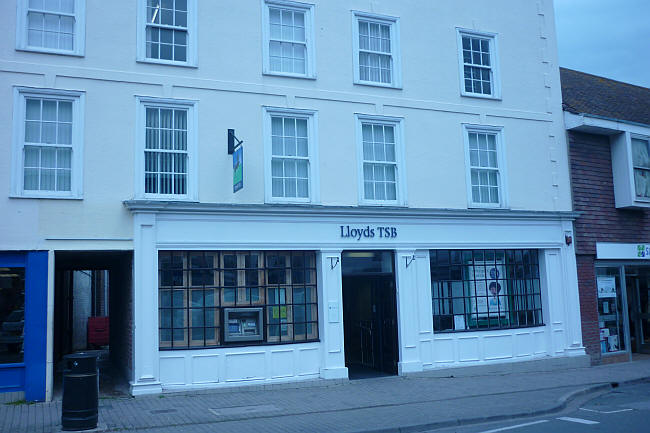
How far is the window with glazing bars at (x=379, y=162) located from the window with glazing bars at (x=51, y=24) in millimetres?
6749

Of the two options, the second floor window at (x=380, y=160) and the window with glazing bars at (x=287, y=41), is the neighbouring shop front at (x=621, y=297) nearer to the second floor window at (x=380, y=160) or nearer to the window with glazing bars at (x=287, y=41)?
the second floor window at (x=380, y=160)

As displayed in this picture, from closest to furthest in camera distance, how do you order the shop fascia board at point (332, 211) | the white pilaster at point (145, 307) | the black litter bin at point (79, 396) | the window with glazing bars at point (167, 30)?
the black litter bin at point (79, 396)
the white pilaster at point (145, 307)
the shop fascia board at point (332, 211)
the window with glazing bars at point (167, 30)

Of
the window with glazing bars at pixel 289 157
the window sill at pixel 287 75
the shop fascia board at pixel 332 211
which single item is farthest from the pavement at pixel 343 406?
the window sill at pixel 287 75

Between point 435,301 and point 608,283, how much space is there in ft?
19.5

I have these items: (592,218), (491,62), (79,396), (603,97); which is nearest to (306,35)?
(491,62)

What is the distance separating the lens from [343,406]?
11.6m

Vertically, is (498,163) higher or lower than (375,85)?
lower

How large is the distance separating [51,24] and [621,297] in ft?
53.7

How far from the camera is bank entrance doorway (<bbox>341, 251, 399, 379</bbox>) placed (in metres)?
14.9

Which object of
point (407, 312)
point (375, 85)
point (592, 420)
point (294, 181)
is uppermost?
point (375, 85)

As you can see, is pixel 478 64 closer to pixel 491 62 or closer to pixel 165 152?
pixel 491 62

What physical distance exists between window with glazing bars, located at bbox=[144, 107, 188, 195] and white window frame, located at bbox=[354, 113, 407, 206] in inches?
160

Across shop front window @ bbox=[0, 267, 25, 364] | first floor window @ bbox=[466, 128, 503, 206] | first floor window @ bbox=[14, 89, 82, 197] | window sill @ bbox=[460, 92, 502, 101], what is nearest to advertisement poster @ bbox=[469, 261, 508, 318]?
first floor window @ bbox=[466, 128, 503, 206]

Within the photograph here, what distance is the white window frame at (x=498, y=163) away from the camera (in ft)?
52.6
